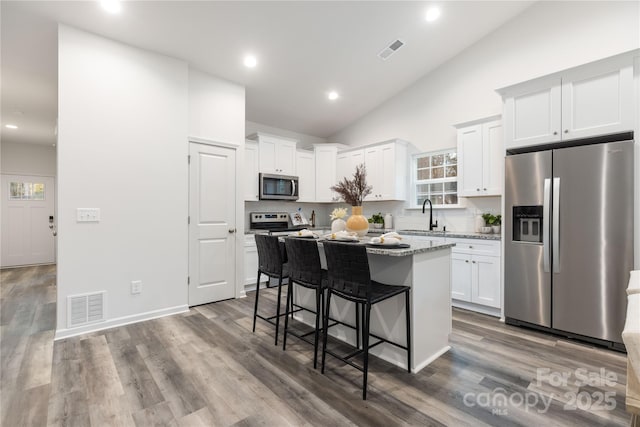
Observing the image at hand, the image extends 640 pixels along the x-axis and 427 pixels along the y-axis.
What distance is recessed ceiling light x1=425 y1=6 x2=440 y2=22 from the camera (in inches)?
135

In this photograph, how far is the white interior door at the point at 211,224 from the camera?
12.4 feet

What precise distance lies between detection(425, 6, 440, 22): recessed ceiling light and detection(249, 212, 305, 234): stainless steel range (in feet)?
11.6

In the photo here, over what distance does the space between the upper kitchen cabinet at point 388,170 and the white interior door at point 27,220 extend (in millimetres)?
7110

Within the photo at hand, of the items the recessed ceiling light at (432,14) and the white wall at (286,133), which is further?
the white wall at (286,133)

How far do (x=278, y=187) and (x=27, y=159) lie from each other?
5914 millimetres

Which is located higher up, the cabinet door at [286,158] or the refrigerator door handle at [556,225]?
the cabinet door at [286,158]

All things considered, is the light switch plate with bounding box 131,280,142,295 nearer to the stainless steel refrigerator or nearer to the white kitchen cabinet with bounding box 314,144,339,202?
the white kitchen cabinet with bounding box 314,144,339,202

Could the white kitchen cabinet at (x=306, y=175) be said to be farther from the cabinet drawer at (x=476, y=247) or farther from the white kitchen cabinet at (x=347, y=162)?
the cabinet drawer at (x=476, y=247)

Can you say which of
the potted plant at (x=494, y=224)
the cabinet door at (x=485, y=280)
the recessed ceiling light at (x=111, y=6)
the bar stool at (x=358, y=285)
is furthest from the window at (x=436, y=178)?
the recessed ceiling light at (x=111, y=6)

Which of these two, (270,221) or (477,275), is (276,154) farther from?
(477,275)

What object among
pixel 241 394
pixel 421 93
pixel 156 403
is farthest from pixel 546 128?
pixel 156 403

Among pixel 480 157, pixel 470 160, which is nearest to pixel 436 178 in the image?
pixel 470 160

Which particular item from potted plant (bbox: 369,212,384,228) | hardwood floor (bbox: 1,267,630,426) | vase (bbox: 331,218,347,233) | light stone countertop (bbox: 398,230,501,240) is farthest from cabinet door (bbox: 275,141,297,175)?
hardwood floor (bbox: 1,267,630,426)

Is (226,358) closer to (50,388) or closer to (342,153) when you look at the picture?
(50,388)
